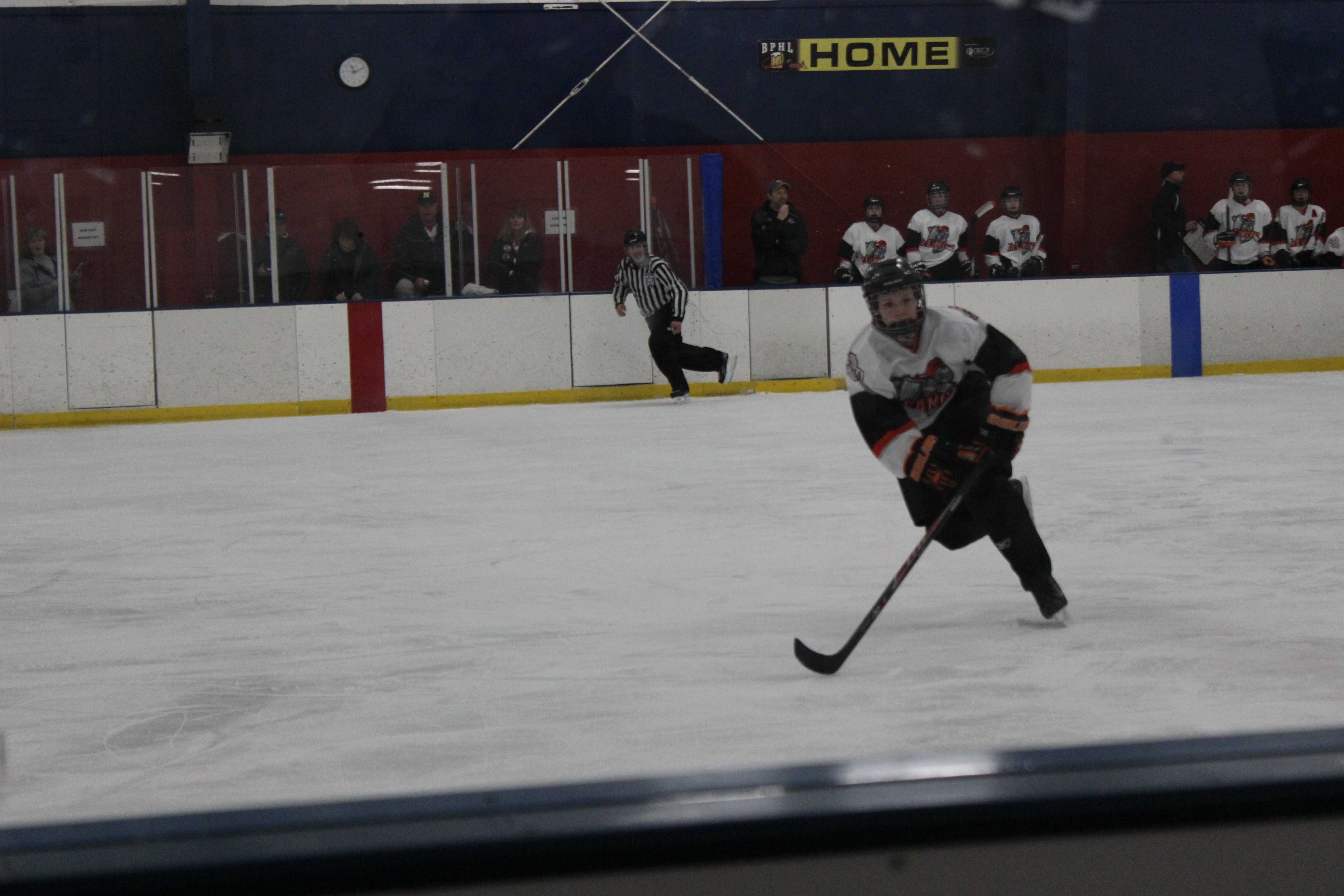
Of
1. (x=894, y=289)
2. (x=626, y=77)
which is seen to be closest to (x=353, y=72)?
(x=626, y=77)

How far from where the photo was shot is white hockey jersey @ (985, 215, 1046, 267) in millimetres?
12141

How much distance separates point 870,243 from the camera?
1196 cm

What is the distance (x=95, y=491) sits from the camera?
6434 mm

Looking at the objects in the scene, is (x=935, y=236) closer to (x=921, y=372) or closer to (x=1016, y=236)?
(x=1016, y=236)

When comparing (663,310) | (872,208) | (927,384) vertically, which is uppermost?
(872,208)

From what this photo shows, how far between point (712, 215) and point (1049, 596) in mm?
8225

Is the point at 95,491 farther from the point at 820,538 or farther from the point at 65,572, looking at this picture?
the point at 820,538

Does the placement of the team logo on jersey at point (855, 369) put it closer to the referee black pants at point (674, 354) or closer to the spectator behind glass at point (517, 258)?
the referee black pants at point (674, 354)

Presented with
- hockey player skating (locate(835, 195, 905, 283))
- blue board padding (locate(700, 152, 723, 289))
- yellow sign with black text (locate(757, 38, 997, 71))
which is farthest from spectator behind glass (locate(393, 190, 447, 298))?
yellow sign with black text (locate(757, 38, 997, 71))

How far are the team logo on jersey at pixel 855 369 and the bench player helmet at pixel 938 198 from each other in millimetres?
8769

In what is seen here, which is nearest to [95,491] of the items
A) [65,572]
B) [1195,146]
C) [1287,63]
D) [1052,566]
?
[65,572]

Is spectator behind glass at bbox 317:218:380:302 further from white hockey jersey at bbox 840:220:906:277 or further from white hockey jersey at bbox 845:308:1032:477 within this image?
white hockey jersey at bbox 845:308:1032:477

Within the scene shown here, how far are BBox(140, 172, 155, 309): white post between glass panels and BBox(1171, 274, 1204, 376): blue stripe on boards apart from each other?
7431mm

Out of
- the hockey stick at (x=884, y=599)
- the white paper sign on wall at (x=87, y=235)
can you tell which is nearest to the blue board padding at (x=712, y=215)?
the white paper sign on wall at (x=87, y=235)
